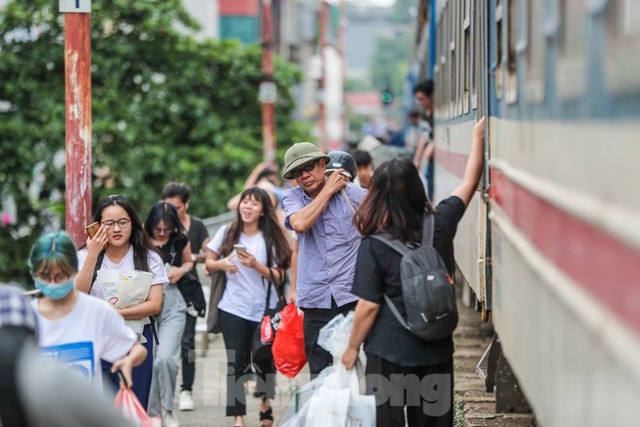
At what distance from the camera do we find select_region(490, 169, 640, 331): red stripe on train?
2.50 meters

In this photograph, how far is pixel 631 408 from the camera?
2447mm

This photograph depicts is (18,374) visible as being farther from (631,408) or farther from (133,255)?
(133,255)

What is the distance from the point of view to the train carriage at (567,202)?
2.54m

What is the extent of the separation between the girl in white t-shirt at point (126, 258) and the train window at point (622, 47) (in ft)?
14.8

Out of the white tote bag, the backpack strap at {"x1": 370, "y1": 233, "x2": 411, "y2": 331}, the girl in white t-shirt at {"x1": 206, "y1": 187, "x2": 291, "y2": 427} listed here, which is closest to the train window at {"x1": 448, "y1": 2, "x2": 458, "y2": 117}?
the girl in white t-shirt at {"x1": 206, "y1": 187, "x2": 291, "y2": 427}

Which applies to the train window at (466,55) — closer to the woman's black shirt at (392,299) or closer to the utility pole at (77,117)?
the woman's black shirt at (392,299)

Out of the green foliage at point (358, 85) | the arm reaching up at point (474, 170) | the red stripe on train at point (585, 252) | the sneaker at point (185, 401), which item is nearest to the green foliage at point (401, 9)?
the green foliage at point (358, 85)

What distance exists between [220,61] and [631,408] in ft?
61.2

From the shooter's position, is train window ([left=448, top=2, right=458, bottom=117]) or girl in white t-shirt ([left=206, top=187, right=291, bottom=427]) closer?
girl in white t-shirt ([left=206, top=187, right=291, bottom=427])

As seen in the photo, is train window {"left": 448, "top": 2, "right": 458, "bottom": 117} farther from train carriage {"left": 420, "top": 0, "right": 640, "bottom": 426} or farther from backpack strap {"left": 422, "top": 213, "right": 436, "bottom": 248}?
backpack strap {"left": 422, "top": 213, "right": 436, "bottom": 248}

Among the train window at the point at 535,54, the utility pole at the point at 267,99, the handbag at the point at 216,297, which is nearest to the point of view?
the train window at the point at 535,54

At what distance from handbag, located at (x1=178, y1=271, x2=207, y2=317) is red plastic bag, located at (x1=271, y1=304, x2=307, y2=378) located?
198 cm

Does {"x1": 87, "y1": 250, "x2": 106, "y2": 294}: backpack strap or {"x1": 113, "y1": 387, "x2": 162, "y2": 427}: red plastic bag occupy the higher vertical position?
{"x1": 87, "y1": 250, "x2": 106, "y2": 294}: backpack strap

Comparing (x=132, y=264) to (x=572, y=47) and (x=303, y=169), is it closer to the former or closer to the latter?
(x=303, y=169)
